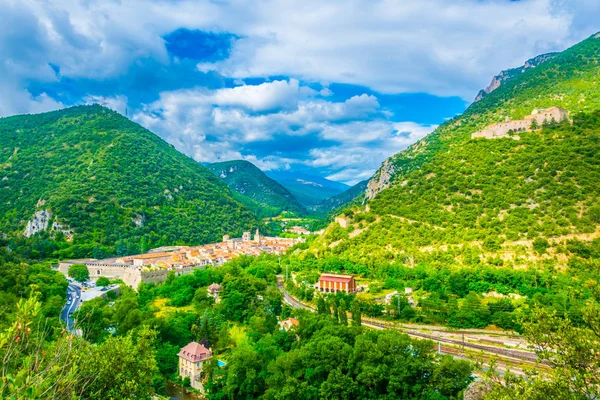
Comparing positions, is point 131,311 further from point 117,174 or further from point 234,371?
point 117,174

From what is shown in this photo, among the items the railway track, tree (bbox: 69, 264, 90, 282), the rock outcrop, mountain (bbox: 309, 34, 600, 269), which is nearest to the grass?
tree (bbox: 69, 264, 90, 282)

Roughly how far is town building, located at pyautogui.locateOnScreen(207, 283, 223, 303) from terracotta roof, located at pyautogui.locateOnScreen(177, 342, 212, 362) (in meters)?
11.7

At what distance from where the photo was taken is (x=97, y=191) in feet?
280

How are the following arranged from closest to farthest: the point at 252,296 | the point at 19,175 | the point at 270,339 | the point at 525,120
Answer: the point at 270,339 → the point at 252,296 → the point at 525,120 → the point at 19,175

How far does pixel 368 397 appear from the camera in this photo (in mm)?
20625

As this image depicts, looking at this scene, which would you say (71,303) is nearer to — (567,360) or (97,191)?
(567,360)

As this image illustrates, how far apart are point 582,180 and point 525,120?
2205 cm

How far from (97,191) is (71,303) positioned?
1903 inches

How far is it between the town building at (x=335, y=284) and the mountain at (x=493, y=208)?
576cm

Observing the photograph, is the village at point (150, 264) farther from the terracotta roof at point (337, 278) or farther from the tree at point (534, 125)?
the tree at point (534, 125)

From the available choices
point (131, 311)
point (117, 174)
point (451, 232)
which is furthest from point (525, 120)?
point (117, 174)

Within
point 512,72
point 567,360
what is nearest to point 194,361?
point 567,360

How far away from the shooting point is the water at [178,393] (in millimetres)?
27016

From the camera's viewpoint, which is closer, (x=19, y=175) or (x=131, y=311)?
(x=131, y=311)
